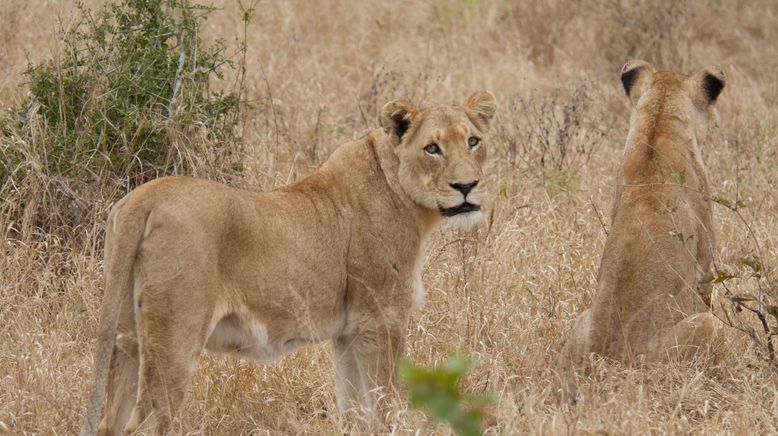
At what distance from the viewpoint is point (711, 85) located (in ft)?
19.2

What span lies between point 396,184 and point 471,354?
36.3 inches

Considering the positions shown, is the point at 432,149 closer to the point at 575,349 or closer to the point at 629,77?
the point at 575,349

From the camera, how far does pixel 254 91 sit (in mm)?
9320

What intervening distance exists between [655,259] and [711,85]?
1.12 metres

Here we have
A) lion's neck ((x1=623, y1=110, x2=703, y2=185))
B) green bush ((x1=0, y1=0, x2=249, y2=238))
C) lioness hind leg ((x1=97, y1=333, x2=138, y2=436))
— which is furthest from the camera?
green bush ((x1=0, y1=0, x2=249, y2=238))

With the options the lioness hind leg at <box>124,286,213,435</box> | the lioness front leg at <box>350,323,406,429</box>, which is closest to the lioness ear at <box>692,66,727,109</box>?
the lioness front leg at <box>350,323,406,429</box>

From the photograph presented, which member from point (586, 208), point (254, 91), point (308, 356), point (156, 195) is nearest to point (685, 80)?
point (586, 208)

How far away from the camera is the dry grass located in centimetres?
494

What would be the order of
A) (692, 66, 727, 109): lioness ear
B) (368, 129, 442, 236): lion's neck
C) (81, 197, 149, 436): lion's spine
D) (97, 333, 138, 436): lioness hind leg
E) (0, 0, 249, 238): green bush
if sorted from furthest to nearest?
(0, 0, 249, 238): green bush
(692, 66, 727, 109): lioness ear
(368, 129, 442, 236): lion's neck
(97, 333, 138, 436): lioness hind leg
(81, 197, 149, 436): lion's spine

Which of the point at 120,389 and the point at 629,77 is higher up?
the point at 629,77

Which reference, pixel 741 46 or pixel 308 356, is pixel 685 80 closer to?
pixel 308 356

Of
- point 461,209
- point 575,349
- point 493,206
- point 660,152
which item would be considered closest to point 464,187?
point 461,209

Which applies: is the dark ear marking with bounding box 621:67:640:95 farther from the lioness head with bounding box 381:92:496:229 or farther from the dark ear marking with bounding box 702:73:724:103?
the lioness head with bounding box 381:92:496:229

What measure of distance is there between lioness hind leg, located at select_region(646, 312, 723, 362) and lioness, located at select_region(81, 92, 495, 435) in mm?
955
